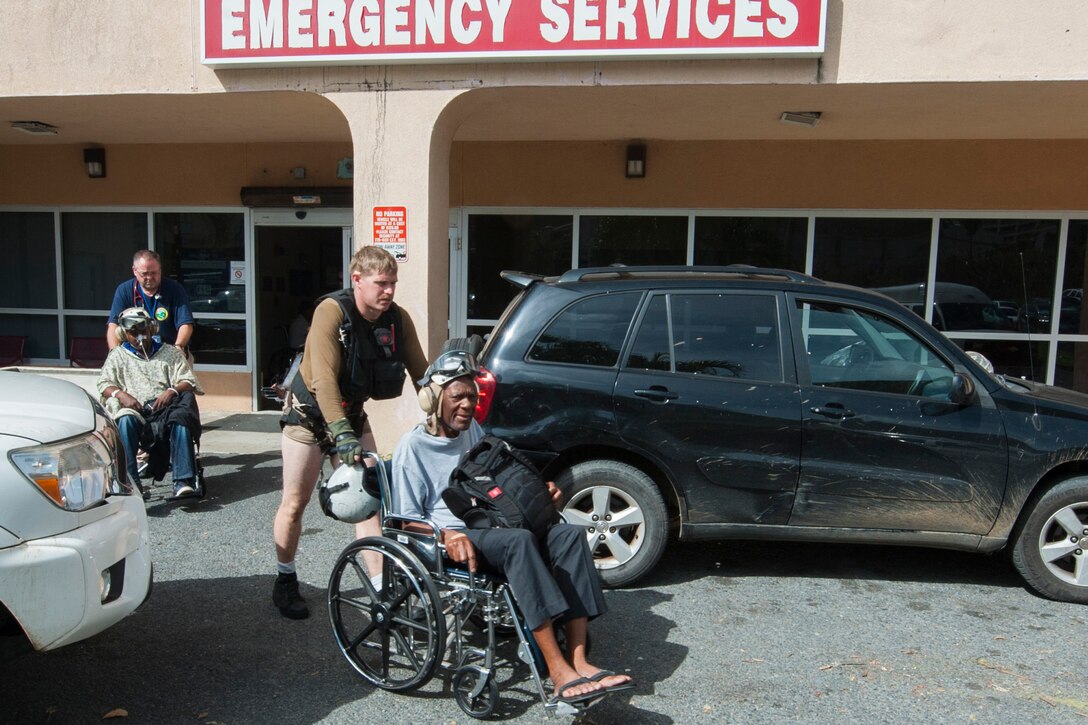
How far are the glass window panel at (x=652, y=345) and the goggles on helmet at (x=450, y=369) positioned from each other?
4.29ft

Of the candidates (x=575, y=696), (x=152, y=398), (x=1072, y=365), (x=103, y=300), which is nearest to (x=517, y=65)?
(x=152, y=398)

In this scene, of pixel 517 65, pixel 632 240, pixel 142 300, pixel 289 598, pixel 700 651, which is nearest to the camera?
pixel 700 651

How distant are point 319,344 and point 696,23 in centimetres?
409

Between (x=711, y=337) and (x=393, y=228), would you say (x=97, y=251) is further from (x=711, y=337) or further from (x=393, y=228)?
(x=711, y=337)

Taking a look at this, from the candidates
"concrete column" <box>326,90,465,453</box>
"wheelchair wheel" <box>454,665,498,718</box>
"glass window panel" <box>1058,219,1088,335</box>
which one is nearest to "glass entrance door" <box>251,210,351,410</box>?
"concrete column" <box>326,90,465,453</box>

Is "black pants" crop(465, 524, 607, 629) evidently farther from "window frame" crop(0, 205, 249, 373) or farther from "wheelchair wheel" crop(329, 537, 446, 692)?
"window frame" crop(0, 205, 249, 373)

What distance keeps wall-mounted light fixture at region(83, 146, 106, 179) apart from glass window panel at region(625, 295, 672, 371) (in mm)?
7919

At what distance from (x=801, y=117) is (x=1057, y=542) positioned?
4.38 m

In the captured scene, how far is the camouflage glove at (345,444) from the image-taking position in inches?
136

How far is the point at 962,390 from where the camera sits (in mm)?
4195

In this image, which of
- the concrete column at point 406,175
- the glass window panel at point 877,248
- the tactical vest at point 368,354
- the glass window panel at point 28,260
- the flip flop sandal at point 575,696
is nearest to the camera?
the flip flop sandal at point 575,696

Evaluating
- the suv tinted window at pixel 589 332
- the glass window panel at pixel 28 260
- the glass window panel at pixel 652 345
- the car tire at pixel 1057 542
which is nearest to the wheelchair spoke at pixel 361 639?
the suv tinted window at pixel 589 332

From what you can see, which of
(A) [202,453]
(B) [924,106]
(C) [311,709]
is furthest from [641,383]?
(A) [202,453]

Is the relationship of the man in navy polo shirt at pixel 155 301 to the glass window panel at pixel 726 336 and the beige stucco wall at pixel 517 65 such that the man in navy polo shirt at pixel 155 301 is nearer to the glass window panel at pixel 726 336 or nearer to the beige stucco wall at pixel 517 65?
the beige stucco wall at pixel 517 65
